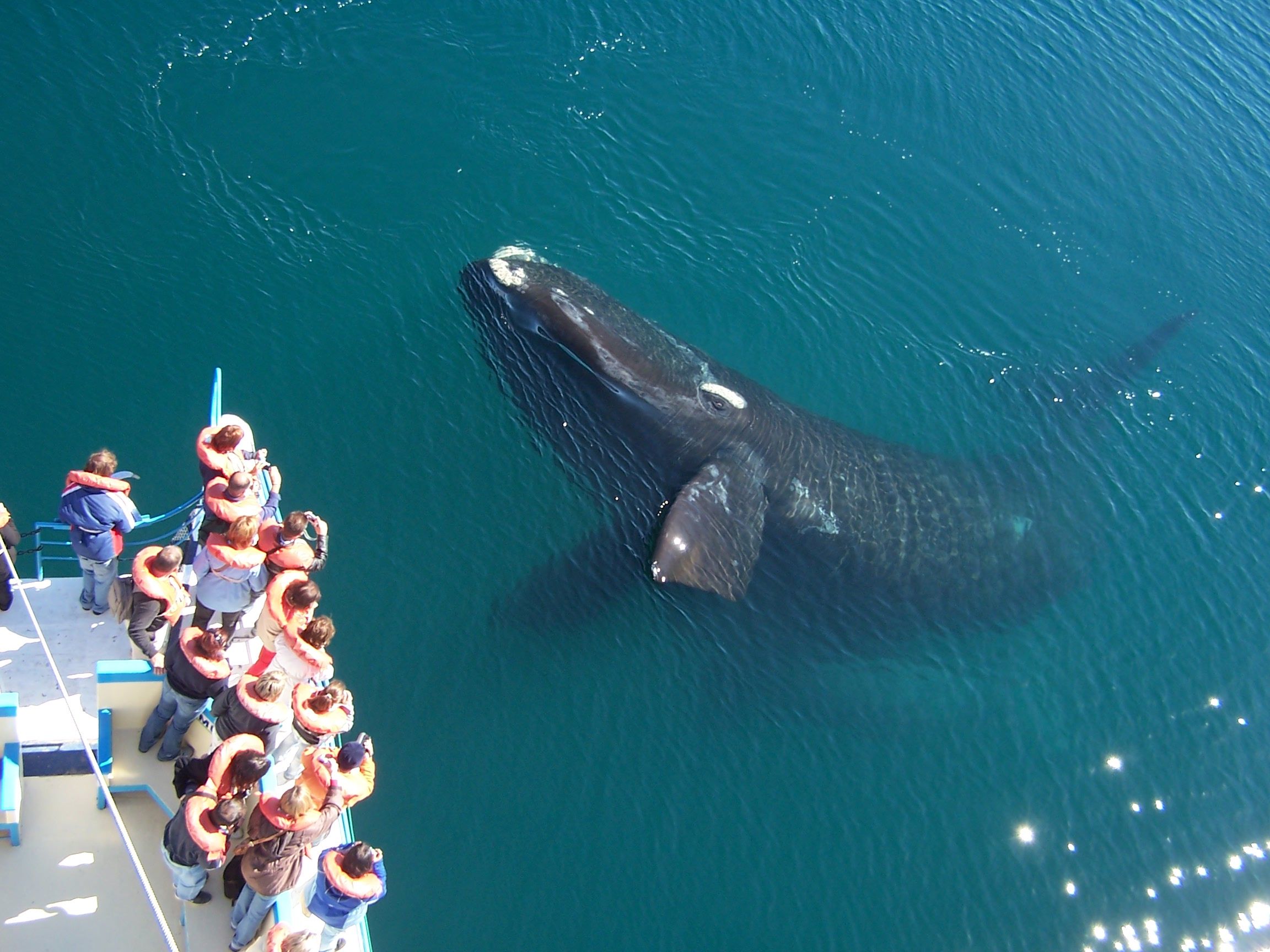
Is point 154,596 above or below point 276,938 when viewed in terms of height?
above

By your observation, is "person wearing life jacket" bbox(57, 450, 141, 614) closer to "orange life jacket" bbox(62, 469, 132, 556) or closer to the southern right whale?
"orange life jacket" bbox(62, 469, 132, 556)

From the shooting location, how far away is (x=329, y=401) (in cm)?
2058

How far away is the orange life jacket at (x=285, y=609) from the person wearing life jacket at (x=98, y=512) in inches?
85.5

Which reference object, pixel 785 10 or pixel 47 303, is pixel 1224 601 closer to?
pixel 785 10

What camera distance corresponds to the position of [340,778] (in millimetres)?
11609

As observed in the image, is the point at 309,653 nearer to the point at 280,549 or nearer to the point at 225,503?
→ the point at 280,549

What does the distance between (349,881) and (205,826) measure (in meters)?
1.53

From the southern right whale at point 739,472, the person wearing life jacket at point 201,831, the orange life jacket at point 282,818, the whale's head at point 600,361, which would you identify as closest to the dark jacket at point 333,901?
the orange life jacket at point 282,818

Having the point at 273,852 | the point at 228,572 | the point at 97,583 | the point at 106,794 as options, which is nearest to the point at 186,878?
the point at 273,852

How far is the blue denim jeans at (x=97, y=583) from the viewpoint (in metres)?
13.8

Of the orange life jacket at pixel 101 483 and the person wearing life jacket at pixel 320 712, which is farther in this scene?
the orange life jacket at pixel 101 483

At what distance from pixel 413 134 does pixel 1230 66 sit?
25.2 meters

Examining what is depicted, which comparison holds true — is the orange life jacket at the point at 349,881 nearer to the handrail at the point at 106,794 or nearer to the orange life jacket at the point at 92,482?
the handrail at the point at 106,794

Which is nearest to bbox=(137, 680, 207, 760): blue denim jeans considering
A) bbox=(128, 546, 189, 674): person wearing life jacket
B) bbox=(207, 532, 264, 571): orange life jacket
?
bbox=(128, 546, 189, 674): person wearing life jacket
